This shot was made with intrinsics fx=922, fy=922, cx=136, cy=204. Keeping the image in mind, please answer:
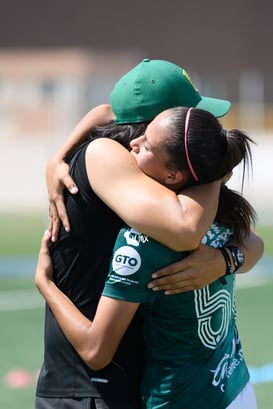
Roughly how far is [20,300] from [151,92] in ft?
23.5

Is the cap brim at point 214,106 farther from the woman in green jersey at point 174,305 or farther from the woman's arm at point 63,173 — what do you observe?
the woman's arm at point 63,173

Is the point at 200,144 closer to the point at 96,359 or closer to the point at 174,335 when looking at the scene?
the point at 174,335

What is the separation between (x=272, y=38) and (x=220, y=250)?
31904 millimetres

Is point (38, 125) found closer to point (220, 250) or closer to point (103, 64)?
point (103, 64)

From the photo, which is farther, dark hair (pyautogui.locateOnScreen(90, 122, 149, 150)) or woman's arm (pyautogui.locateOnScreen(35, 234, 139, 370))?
dark hair (pyautogui.locateOnScreen(90, 122, 149, 150))

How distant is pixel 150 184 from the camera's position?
2678 millimetres

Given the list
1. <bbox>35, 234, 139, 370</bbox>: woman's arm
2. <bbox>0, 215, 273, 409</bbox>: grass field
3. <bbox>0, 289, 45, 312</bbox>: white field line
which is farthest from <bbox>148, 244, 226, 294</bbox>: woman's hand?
<bbox>0, 289, 45, 312</bbox>: white field line

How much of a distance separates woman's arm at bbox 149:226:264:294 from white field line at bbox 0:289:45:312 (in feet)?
21.6

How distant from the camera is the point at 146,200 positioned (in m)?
2.62

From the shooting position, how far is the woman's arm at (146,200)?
2.62m

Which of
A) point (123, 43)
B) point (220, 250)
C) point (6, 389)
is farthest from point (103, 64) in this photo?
point (220, 250)

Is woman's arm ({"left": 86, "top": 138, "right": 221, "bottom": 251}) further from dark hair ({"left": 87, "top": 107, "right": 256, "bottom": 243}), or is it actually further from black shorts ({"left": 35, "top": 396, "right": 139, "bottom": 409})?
black shorts ({"left": 35, "top": 396, "right": 139, "bottom": 409})

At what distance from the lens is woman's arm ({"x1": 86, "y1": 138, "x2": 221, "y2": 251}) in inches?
103

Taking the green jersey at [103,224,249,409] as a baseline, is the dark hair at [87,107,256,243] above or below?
above
